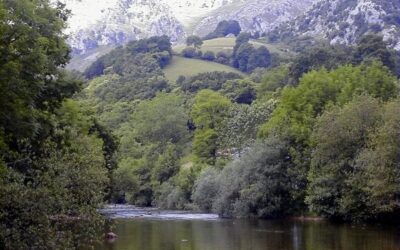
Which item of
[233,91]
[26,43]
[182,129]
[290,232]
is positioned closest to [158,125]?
[182,129]

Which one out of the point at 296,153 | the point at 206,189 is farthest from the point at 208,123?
the point at 296,153

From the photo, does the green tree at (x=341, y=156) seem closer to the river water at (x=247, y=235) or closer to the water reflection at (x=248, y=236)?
the river water at (x=247, y=235)

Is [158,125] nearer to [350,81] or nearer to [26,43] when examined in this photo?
[350,81]

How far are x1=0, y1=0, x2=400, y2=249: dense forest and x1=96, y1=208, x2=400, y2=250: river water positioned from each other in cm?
439

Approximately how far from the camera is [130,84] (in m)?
186

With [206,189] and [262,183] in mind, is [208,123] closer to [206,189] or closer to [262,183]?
[206,189]

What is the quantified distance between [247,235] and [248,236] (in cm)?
94

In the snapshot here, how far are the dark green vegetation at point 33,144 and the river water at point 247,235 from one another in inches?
298

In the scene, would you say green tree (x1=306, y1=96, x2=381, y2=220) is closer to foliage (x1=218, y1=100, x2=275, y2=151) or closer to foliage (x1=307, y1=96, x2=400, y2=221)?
foliage (x1=307, y1=96, x2=400, y2=221)

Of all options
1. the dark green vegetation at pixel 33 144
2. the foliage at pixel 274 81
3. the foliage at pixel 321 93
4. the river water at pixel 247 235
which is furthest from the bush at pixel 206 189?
the dark green vegetation at pixel 33 144

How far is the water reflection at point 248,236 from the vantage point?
45.2 m

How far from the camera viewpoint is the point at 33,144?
35.3 meters

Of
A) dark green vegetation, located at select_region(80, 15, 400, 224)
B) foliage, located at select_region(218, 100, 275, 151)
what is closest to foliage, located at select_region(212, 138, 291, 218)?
dark green vegetation, located at select_region(80, 15, 400, 224)

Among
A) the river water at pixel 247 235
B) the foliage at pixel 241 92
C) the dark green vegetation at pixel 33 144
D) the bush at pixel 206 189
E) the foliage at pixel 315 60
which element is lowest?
the river water at pixel 247 235
